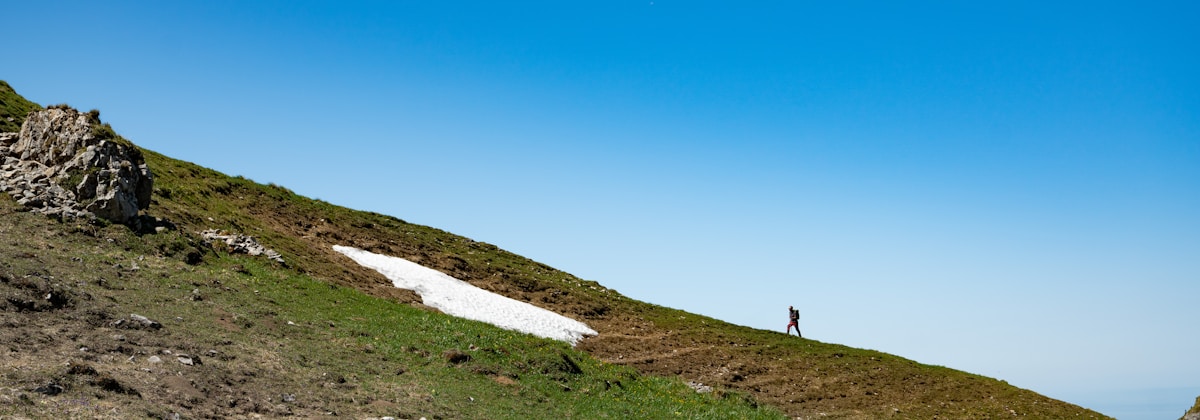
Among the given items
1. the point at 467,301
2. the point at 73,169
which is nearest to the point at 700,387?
the point at 467,301

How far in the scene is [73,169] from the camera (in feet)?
102

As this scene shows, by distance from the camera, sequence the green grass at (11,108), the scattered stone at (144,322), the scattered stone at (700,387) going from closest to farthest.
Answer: the scattered stone at (144,322) → the scattered stone at (700,387) → the green grass at (11,108)

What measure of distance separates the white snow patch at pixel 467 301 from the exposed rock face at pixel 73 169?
14.5m

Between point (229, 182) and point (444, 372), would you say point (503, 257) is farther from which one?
point (444, 372)

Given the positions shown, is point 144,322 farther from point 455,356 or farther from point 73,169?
point 73,169

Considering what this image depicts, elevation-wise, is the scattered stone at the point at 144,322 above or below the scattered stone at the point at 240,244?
below

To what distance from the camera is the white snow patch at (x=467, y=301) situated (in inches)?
1631

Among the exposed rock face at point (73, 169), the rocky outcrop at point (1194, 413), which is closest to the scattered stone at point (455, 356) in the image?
the exposed rock face at point (73, 169)

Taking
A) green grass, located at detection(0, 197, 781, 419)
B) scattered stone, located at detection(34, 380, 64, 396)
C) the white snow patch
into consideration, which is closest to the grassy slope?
green grass, located at detection(0, 197, 781, 419)

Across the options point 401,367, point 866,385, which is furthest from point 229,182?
point 866,385

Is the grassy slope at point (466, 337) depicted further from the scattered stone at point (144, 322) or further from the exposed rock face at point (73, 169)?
the exposed rock face at point (73, 169)

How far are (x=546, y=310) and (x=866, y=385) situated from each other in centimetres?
2005

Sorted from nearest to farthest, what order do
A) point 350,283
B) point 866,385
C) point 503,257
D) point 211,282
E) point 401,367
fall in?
1. point 401,367
2. point 211,282
3. point 350,283
4. point 866,385
5. point 503,257

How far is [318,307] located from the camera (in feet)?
96.0
